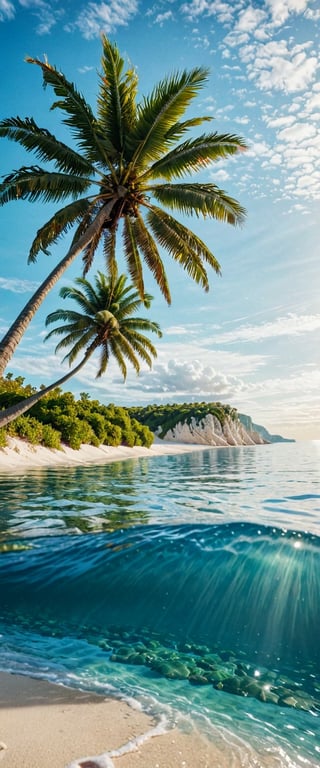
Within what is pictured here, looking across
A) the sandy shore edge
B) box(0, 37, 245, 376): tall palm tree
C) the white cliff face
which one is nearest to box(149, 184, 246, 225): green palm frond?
box(0, 37, 245, 376): tall palm tree

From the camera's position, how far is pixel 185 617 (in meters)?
Result: 4.18

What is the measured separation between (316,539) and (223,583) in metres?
1.69

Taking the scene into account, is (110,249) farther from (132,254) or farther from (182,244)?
(182,244)

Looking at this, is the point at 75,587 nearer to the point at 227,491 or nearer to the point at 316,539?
the point at 316,539

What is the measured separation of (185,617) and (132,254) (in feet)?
40.3

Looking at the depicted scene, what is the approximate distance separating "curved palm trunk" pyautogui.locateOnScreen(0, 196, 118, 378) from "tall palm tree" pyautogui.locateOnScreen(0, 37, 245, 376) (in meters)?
0.04

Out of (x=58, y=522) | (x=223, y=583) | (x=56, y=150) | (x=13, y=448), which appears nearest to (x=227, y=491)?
(x=58, y=522)

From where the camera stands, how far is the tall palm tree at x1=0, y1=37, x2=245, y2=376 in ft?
34.5

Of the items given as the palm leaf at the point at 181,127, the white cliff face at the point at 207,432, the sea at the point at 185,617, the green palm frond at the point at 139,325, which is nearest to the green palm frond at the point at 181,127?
the palm leaf at the point at 181,127

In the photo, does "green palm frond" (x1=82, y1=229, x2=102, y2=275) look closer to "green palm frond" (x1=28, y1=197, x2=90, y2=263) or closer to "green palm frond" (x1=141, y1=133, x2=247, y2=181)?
"green palm frond" (x1=28, y1=197, x2=90, y2=263)

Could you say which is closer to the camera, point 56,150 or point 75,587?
point 75,587

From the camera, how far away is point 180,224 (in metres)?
12.7

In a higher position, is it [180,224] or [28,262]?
[180,224]

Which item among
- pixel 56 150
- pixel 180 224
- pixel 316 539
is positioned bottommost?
pixel 316 539
